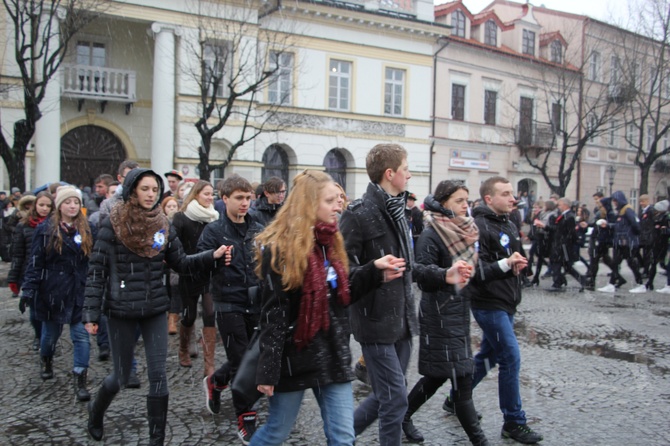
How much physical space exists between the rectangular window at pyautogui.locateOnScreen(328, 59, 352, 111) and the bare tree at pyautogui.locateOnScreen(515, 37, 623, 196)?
995 cm

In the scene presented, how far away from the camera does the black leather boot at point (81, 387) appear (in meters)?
5.65

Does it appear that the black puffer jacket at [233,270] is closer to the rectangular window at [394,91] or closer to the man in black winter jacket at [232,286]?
the man in black winter jacket at [232,286]

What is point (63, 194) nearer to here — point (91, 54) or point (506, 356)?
point (506, 356)

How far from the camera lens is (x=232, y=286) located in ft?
17.5

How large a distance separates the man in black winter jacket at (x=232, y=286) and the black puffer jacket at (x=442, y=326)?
1478 millimetres

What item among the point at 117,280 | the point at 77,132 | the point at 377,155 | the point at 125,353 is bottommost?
the point at 125,353

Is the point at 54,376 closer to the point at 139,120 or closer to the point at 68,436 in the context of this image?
the point at 68,436

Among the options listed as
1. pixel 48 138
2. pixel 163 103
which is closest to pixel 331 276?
pixel 48 138

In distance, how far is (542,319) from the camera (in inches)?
394

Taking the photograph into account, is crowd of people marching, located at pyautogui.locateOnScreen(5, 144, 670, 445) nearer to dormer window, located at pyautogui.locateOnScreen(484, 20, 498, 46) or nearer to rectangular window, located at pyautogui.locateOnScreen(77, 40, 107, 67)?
rectangular window, located at pyautogui.locateOnScreen(77, 40, 107, 67)

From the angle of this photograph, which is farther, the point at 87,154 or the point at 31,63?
the point at 87,154

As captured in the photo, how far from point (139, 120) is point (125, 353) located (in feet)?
69.5

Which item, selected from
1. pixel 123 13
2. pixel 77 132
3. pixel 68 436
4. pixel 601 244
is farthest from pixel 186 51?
pixel 68 436

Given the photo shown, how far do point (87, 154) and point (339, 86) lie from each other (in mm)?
10358
